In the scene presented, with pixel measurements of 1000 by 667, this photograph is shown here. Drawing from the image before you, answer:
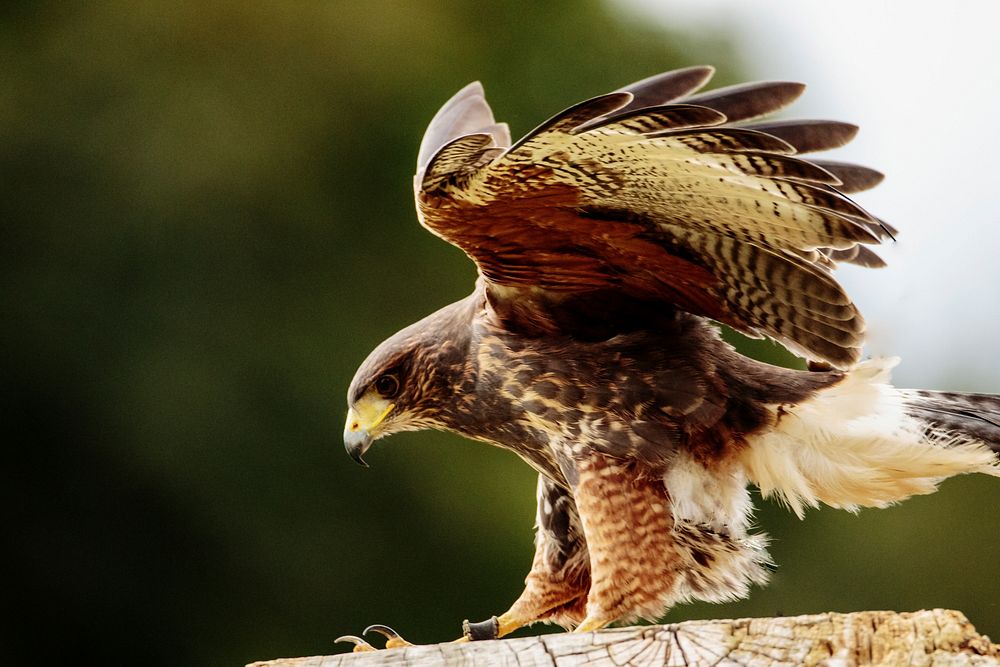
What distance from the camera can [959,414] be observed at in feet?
12.5

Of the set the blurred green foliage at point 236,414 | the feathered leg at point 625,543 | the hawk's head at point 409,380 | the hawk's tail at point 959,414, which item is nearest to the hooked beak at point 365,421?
the hawk's head at point 409,380

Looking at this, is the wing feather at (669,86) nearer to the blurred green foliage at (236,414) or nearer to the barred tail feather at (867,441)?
the barred tail feather at (867,441)

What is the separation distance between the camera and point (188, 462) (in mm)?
8867

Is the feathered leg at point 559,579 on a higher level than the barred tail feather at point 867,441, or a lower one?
lower

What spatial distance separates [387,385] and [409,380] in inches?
3.2

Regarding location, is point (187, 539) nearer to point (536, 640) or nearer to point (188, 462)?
point (188, 462)

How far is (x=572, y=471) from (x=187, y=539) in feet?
18.6

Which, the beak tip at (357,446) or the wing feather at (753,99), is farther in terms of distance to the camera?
the beak tip at (357,446)

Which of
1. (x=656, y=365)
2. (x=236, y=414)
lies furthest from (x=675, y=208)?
(x=236, y=414)

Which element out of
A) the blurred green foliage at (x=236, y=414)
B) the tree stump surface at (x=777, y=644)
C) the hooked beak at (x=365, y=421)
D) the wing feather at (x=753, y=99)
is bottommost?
the blurred green foliage at (x=236, y=414)

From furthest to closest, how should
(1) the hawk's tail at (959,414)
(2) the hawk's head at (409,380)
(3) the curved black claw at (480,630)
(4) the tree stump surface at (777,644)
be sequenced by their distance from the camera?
(2) the hawk's head at (409,380), (3) the curved black claw at (480,630), (1) the hawk's tail at (959,414), (4) the tree stump surface at (777,644)

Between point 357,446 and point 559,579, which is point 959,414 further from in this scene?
point 357,446

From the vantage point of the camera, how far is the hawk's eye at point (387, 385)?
420cm

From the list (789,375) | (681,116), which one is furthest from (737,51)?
(681,116)
